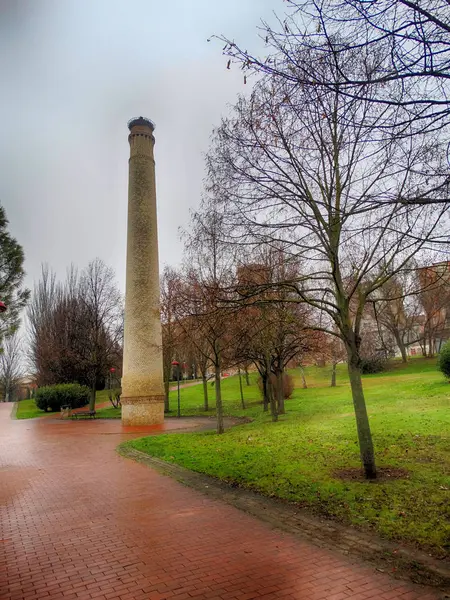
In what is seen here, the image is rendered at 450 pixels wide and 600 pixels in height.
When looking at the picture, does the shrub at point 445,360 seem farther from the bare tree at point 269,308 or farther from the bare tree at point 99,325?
the bare tree at point 99,325

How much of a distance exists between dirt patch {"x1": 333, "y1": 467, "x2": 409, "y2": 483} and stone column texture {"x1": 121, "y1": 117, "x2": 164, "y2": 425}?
13324mm

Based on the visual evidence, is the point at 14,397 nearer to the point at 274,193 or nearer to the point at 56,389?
the point at 56,389

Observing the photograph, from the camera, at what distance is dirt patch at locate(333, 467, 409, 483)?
7.75 metres

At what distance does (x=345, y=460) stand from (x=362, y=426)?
176cm

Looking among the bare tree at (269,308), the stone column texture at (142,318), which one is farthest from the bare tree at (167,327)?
the bare tree at (269,308)

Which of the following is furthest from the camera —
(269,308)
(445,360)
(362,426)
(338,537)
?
(445,360)

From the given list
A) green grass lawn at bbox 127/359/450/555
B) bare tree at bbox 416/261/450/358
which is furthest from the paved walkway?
bare tree at bbox 416/261/450/358

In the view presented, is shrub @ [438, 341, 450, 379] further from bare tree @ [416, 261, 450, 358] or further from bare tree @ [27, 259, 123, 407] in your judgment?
bare tree @ [27, 259, 123, 407]

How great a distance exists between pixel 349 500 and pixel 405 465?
244 cm

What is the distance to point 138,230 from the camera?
21375 mm

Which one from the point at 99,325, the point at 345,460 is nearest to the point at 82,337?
the point at 99,325

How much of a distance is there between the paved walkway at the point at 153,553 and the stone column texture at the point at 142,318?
1135cm

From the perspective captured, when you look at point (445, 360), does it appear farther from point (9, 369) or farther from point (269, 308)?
point (9, 369)

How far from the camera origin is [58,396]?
34.8m
